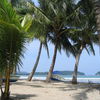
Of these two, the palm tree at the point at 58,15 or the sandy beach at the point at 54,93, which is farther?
the palm tree at the point at 58,15

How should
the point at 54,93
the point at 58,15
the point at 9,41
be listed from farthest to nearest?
the point at 58,15, the point at 54,93, the point at 9,41

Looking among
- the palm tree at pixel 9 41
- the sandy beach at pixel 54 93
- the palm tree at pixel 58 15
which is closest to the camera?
the palm tree at pixel 9 41

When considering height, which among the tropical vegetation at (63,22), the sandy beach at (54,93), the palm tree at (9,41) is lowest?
the sandy beach at (54,93)

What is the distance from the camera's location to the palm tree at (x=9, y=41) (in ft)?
31.4

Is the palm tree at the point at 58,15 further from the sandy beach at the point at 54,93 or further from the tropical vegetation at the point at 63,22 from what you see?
the sandy beach at the point at 54,93

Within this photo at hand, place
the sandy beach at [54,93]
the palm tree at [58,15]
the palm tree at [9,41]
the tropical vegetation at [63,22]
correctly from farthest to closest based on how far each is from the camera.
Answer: the palm tree at [58,15] < the tropical vegetation at [63,22] < the sandy beach at [54,93] < the palm tree at [9,41]

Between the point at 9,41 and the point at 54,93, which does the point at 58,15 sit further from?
the point at 9,41

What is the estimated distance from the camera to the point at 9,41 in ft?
32.2

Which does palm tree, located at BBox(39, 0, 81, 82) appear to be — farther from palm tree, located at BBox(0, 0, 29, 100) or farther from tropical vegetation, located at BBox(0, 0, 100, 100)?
palm tree, located at BBox(0, 0, 29, 100)

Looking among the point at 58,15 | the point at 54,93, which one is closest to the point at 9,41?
the point at 54,93

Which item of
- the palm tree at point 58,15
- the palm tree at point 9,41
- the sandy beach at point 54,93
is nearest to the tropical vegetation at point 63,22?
the palm tree at point 58,15

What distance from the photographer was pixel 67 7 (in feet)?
76.0

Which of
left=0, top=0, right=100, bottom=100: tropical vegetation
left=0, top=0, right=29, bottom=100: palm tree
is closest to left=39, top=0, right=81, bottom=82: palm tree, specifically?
left=0, top=0, right=100, bottom=100: tropical vegetation

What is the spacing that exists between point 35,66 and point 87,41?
631 cm
